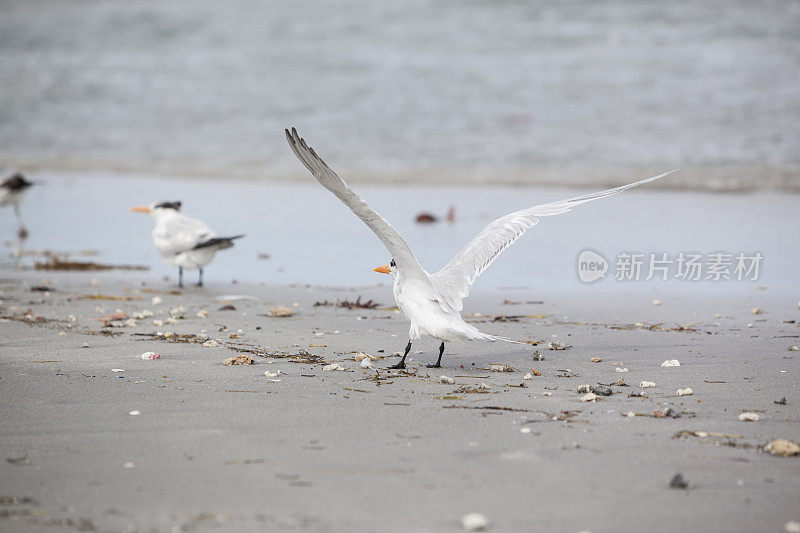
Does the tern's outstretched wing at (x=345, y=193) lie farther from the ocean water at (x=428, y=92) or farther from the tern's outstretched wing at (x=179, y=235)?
the ocean water at (x=428, y=92)

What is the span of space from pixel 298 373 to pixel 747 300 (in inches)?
142

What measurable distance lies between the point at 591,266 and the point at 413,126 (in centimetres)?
1025

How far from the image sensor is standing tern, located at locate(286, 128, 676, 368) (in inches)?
174

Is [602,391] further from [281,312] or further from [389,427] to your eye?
[281,312]

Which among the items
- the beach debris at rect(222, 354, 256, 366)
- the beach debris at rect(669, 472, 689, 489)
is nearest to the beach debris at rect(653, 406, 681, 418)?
the beach debris at rect(669, 472, 689, 489)

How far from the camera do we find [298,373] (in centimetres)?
471

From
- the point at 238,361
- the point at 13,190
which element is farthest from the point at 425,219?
the point at 238,361

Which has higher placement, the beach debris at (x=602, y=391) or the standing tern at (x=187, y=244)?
the standing tern at (x=187, y=244)

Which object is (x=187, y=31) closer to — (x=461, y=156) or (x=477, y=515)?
(x=461, y=156)

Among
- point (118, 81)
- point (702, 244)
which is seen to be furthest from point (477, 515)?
point (118, 81)

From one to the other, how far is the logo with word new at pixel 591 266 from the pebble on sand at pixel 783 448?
415 centimetres

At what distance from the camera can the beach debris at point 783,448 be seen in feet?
10.9

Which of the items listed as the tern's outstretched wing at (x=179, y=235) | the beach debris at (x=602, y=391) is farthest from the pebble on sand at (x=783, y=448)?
the tern's outstretched wing at (x=179, y=235)

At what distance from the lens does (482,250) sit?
5477 millimetres
